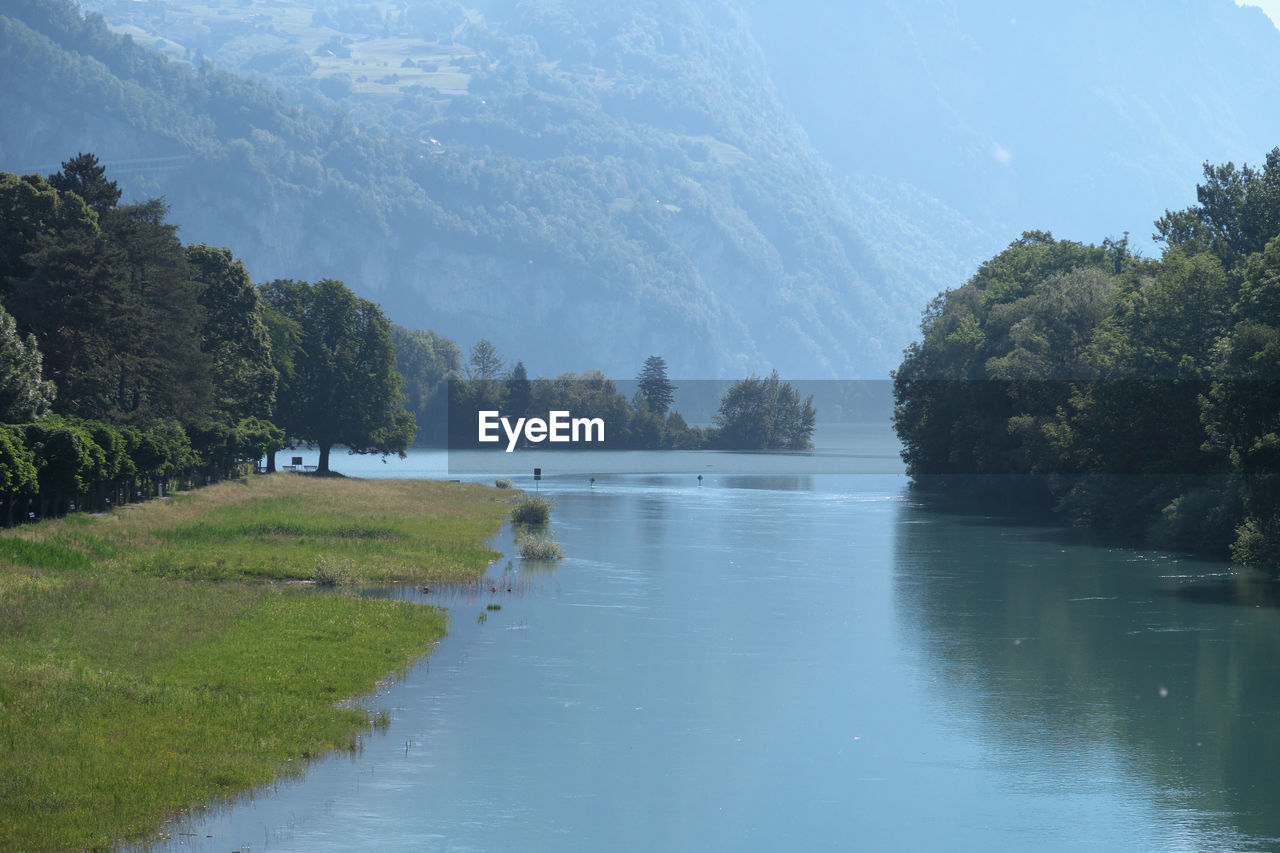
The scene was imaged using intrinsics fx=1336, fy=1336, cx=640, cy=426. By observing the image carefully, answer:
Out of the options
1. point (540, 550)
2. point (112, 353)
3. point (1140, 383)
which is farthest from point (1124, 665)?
point (112, 353)

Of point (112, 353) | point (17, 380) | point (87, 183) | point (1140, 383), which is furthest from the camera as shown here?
point (87, 183)

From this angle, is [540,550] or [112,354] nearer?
[540,550]

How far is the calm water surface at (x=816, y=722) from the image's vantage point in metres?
25.1

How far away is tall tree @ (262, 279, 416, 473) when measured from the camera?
13700cm

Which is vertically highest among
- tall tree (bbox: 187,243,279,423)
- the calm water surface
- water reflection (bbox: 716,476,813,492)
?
tall tree (bbox: 187,243,279,423)

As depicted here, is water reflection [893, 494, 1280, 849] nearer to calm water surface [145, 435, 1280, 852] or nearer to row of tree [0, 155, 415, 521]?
calm water surface [145, 435, 1280, 852]

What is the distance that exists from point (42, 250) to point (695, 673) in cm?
5059

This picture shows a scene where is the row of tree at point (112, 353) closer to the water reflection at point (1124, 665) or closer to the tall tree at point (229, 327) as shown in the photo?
the tall tree at point (229, 327)

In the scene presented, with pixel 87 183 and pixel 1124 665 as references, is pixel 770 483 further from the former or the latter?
pixel 1124 665

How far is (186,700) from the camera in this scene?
3028 cm

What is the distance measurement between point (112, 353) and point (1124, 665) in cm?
5982

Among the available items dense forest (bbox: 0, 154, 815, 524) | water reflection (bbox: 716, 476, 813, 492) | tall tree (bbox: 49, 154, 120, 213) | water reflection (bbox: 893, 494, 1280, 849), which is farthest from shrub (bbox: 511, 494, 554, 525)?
water reflection (bbox: 716, 476, 813, 492)

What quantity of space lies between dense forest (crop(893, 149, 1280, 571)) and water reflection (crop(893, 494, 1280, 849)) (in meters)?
5.55

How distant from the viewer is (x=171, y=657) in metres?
35.2
